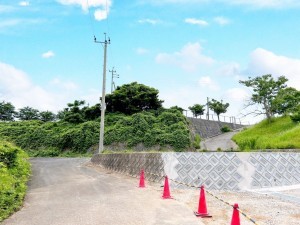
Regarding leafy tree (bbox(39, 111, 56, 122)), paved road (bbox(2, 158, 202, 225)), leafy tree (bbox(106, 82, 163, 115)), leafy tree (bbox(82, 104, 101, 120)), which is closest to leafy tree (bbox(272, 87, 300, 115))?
leafy tree (bbox(106, 82, 163, 115))

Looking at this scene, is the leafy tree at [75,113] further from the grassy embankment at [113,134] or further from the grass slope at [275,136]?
the grass slope at [275,136]

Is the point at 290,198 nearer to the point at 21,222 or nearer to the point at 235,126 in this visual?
the point at 21,222

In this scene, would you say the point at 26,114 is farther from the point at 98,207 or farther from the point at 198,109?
the point at 98,207

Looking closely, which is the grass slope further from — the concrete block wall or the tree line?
the concrete block wall

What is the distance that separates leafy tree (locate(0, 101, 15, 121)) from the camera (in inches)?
2450

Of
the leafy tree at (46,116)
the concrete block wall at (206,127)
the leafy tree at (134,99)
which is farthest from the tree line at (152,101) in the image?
the leafy tree at (46,116)

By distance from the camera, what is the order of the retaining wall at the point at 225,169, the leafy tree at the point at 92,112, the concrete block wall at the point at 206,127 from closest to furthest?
the retaining wall at the point at 225,169, the leafy tree at the point at 92,112, the concrete block wall at the point at 206,127

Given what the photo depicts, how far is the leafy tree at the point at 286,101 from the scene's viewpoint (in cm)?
3550

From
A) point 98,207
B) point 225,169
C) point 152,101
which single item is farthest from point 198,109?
point 98,207

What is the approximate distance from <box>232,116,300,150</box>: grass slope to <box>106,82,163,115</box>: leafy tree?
11495mm

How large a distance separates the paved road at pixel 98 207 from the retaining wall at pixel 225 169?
1.32 m

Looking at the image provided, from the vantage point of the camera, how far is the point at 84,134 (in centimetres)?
3869

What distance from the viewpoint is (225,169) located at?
43.7 ft

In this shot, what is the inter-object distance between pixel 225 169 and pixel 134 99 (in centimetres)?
2987
